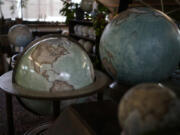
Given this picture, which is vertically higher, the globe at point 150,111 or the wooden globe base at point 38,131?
the globe at point 150,111

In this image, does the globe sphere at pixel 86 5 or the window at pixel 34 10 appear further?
the window at pixel 34 10

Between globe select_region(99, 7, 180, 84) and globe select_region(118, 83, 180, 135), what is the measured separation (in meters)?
0.75

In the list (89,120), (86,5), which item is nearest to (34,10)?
(86,5)

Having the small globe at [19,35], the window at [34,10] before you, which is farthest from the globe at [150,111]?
the window at [34,10]

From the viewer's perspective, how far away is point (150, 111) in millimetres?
617

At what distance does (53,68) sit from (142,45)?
548mm

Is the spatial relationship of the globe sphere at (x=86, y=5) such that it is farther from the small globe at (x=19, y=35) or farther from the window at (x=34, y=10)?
the window at (x=34, y=10)

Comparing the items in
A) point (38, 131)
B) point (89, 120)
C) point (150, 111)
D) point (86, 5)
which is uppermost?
point (86, 5)

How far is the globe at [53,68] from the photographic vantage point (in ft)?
4.53

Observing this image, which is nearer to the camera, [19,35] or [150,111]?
[150,111]

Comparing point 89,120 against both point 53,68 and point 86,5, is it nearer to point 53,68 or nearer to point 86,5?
point 53,68

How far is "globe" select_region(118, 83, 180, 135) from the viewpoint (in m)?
0.61

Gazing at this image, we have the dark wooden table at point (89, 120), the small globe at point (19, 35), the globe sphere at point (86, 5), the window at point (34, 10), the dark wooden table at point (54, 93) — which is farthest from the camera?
the window at point (34, 10)

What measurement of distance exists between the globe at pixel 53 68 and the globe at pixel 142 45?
0.20 metres
